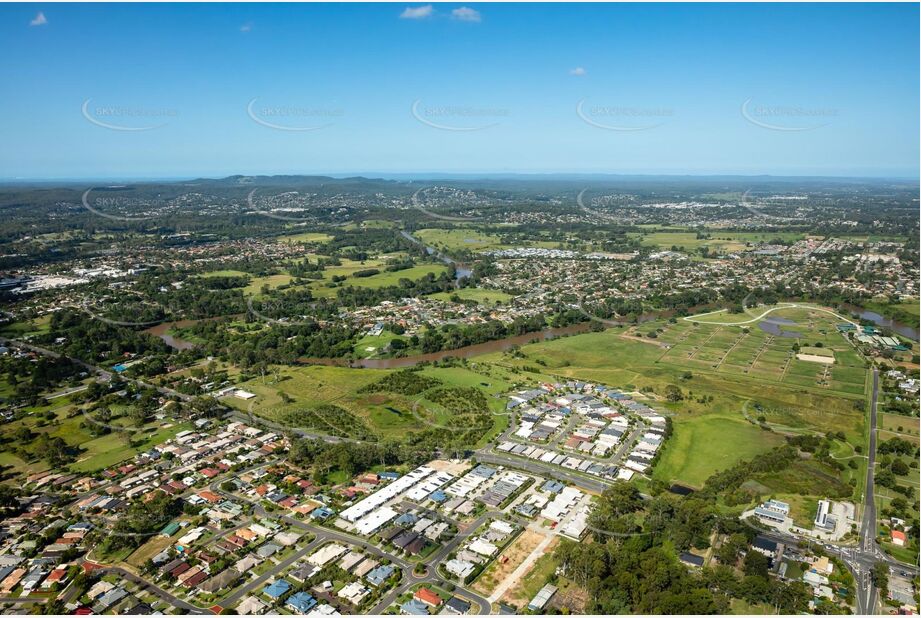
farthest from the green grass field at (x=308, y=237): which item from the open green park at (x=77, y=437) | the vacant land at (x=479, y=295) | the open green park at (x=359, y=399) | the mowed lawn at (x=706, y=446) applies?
the mowed lawn at (x=706, y=446)

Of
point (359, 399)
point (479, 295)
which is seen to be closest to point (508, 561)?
point (359, 399)

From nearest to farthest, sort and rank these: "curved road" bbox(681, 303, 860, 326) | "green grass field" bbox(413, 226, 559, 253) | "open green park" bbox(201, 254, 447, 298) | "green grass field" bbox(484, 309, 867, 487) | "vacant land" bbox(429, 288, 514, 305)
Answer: "green grass field" bbox(484, 309, 867, 487) < "curved road" bbox(681, 303, 860, 326) < "vacant land" bbox(429, 288, 514, 305) < "open green park" bbox(201, 254, 447, 298) < "green grass field" bbox(413, 226, 559, 253)

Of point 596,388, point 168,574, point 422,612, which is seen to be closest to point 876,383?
point 596,388

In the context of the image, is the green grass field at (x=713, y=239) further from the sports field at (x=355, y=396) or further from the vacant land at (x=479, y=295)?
the sports field at (x=355, y=396)

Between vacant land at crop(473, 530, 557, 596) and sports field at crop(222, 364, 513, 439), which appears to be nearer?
vacant land at crop(473, 530, 557, 596)

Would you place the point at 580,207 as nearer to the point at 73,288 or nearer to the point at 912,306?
the point at 912,306

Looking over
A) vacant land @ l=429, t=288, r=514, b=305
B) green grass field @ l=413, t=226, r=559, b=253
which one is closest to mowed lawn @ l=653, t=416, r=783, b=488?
vacant land @ l=429, t=288, r=514, b=305

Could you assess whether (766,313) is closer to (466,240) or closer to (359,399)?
(359,399)

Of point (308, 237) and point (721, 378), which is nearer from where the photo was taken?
point (721, 378)

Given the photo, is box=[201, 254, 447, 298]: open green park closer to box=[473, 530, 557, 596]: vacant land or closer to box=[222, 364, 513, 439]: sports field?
box=[222, 364, 513, 439]: sports field
